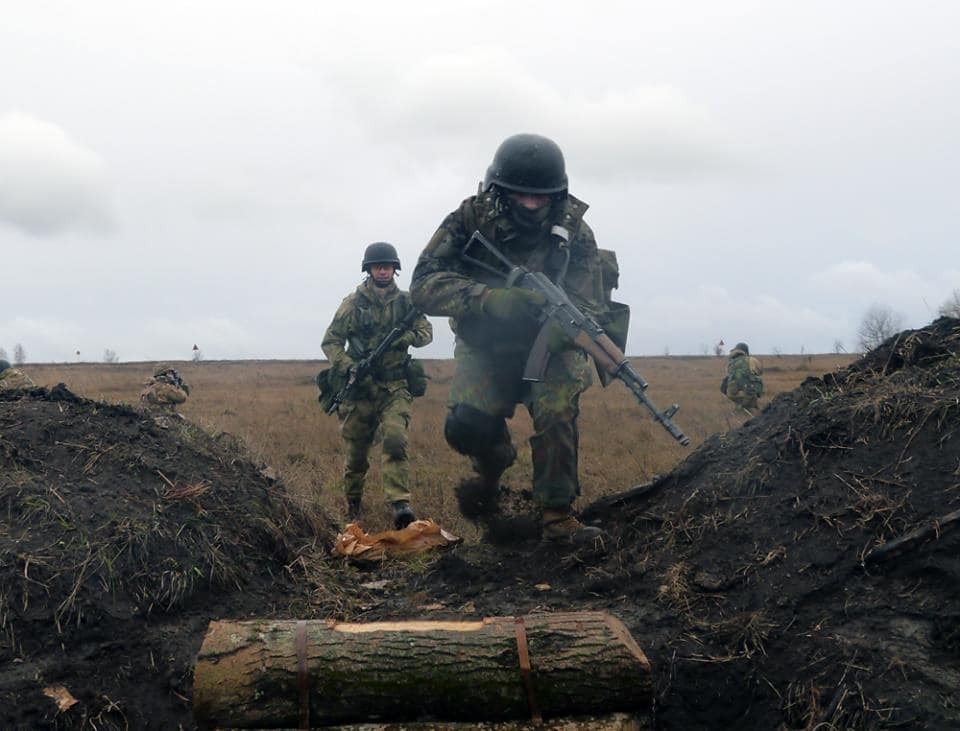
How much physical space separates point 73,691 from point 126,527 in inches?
37.2

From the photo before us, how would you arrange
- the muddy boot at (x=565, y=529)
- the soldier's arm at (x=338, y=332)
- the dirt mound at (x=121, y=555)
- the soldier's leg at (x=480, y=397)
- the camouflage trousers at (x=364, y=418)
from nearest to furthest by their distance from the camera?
the dirt mound at (x=121, y=555) < the muddy boot at (x=565, y=529) < the soldier's leg at (x=480, y=397) < the camouflage trousers at (x=364, y=418) < the soldier's arm at (x=338, y=332)

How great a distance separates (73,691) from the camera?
3408mm

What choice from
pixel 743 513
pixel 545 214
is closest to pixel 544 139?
pixel 545 214

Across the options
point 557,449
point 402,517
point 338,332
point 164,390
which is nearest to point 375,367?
point 338,332

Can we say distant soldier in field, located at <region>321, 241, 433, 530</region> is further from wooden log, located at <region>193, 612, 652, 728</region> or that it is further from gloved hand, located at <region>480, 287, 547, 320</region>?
wooden log, located at <region>193, 612, 652, 728</region>

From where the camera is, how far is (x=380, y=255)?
8.27 metres

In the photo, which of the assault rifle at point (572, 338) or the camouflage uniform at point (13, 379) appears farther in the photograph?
the camouflage uniform at point (13, 379)

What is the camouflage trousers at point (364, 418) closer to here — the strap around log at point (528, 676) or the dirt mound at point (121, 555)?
the dirt mound at point (121, 555)

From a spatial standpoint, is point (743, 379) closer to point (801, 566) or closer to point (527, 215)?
point (527, 215)

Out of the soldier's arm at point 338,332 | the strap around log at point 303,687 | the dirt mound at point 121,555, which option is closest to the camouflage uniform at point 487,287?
the dirt mound at point 121,555

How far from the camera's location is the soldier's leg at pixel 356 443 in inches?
312

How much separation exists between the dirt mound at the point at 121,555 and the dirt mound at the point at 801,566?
917 mm

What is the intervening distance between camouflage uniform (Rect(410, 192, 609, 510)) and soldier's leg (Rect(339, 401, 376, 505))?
1998 millimetres

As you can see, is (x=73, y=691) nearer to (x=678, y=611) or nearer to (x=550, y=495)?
(x=678, y=611)
